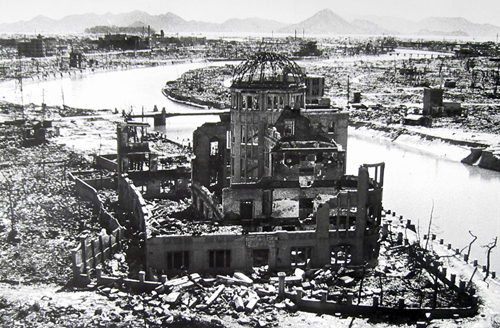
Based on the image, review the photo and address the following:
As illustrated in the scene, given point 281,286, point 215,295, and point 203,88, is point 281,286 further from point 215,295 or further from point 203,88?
point 203,88

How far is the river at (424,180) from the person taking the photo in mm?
41969

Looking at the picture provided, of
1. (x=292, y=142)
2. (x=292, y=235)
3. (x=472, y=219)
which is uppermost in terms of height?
(x=292, y=142)

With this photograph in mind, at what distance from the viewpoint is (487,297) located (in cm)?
2853

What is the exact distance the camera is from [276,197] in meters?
33.3

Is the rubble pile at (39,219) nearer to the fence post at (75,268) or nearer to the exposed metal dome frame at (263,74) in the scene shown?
the fence post at (75,268)

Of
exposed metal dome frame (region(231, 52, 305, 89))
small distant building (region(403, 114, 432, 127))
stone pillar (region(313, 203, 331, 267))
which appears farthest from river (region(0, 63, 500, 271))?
exposed metal dome frame (region(231, 52, 305, 89))

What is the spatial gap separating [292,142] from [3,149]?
36.3 m

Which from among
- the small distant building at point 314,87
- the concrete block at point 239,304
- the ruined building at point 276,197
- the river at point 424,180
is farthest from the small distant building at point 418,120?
the concrete block at point 239,304

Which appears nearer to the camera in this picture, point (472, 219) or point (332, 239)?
point (332, 239)

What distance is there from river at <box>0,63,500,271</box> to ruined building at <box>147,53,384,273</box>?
8.52 meters

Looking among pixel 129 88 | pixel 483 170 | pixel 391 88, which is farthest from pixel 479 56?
pixel 483 170

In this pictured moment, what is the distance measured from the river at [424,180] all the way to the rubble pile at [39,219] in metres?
21.8

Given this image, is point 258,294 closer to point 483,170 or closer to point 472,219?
point 472,219

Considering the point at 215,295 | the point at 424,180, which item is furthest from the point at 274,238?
the point at 424,180
